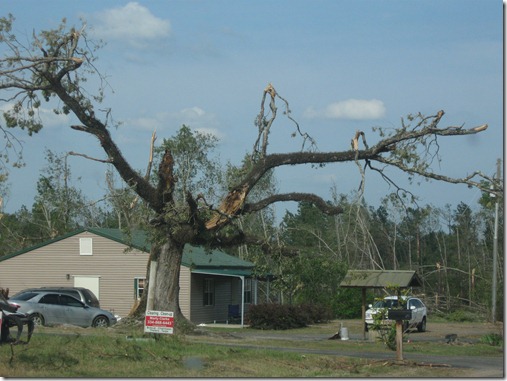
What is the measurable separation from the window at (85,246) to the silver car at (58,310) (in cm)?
1123

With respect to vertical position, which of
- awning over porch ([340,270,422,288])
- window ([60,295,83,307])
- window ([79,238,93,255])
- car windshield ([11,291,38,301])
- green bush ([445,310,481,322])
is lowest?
green bush ([445,310,481,322])

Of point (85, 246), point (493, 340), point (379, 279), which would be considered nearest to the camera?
point (493, 340)

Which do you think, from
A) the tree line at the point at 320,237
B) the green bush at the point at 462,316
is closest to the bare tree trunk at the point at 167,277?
the tree line at the point at 320,237

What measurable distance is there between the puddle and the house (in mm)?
24043

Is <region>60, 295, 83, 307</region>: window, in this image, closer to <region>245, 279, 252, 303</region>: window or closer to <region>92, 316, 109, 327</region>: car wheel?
<region>92, 316, 109, 327</region>: car wheel

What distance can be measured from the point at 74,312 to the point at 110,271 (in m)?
11.2

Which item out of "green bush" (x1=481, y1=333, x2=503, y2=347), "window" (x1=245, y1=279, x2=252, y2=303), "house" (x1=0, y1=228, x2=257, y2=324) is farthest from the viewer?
"window" (x1=245, y1=279, x2=252, y2=303)

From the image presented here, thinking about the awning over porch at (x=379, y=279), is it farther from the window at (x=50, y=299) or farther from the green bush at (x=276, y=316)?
the window at (x=50, y=299)

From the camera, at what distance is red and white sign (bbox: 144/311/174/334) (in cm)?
1958

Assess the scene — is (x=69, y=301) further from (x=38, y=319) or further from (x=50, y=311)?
(x=38, y=319)

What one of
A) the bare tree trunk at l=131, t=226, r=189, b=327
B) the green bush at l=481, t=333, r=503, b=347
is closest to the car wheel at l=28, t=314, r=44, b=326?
the bare tree trunk at l=131, t=226, r=189, b=327

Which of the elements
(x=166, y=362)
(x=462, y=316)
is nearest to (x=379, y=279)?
(x=166, y=362)

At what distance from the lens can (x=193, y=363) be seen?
17.0 meters

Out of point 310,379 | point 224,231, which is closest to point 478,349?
point 224,231
